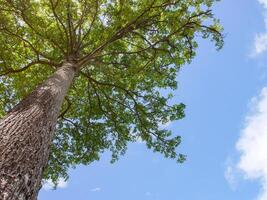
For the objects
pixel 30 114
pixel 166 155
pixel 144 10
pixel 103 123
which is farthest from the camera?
pixel 103 123

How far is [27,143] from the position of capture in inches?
166

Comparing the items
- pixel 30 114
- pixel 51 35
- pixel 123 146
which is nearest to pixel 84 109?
pixel 123 146

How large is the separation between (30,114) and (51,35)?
648 cm

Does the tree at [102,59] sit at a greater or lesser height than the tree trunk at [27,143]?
greater

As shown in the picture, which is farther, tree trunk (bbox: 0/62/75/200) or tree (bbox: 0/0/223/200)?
tree (bbox: 0/0/223/200)

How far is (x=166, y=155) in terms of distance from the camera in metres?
11.0

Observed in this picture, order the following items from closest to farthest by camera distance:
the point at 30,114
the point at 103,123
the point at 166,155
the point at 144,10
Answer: the point at 30,114, the point at 144,10, the point at 166,155, the point at 103,123

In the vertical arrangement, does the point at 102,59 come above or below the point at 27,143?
above

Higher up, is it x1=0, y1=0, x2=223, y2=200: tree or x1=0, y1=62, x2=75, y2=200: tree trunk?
x1=0, y1=0, x2=223, y2=200: tree

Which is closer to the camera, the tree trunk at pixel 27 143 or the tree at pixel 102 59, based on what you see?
the tree trunk at pixel 27 143

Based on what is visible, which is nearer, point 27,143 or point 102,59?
point 27,143

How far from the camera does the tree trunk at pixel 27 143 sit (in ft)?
10.8

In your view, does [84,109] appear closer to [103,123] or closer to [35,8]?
[103,123]

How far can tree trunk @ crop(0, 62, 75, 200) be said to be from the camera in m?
3.30
